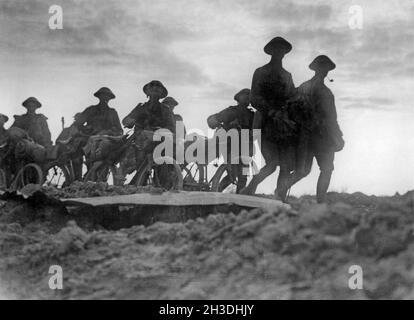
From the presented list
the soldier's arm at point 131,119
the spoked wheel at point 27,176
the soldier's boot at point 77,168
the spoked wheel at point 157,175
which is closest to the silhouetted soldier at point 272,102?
the spoked wheel at point 157,175

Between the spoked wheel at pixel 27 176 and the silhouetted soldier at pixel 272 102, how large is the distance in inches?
246

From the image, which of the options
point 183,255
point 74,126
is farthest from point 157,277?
point 74,126

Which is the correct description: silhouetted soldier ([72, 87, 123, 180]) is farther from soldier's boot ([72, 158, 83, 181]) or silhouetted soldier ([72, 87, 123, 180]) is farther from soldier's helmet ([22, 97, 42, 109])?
soldier's helmet ([22, 97, 42, 109])

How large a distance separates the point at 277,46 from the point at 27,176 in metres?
6.93

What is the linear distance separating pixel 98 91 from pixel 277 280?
10.2m

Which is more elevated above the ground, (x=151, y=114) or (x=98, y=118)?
(x=98, y=118)

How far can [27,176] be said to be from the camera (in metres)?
15.6

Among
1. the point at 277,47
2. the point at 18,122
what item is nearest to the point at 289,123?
the point at 277,47

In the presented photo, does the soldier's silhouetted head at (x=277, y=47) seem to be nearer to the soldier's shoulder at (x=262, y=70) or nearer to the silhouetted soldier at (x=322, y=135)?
the soldier's shoulder at (x=262, y=70)

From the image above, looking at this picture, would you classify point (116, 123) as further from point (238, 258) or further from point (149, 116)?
point (238, 258)
